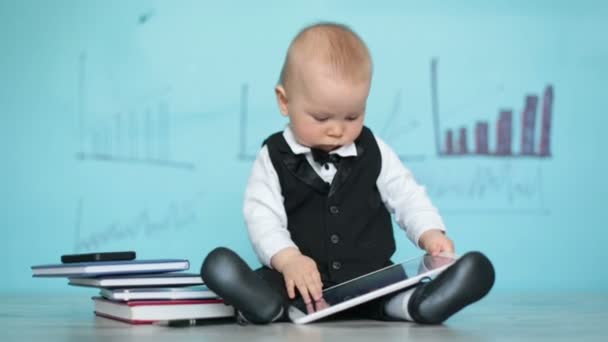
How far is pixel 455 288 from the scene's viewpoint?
116 centimetres

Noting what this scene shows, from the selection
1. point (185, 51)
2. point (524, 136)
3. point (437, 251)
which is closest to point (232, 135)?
point (185, 51)

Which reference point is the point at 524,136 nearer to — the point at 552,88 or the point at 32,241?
the point at 552,88

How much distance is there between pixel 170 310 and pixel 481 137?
1.20 m

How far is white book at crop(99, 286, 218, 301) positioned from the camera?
127cm

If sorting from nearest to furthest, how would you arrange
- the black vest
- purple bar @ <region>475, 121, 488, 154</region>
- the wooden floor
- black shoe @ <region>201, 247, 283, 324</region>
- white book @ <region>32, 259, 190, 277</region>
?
the wooden floor → black shoe @ <region>201, 247, 283, 324</region> → white book @ <region>32, 259, 190, 277</region> → the black vest → purple bar @ <region>475, 121, 488, 154</region>

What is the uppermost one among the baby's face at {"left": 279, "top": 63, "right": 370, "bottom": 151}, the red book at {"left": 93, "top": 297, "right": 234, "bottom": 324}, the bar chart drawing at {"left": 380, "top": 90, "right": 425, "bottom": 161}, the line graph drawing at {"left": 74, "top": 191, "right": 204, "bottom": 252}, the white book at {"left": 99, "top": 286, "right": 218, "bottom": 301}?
the bar chart drawing at {"left": 380, "top": 90, "right": 425, "bottom": 161}

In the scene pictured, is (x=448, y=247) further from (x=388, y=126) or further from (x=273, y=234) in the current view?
(x=388, y=126)

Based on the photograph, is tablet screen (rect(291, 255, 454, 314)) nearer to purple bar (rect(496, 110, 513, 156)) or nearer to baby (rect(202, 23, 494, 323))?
baby (rect(202, 23, 494, 323))

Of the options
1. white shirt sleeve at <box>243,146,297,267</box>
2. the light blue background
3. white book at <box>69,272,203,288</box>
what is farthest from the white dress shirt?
the light blue background

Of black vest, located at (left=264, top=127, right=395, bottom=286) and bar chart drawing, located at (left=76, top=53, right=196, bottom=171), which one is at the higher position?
bar chart drawing, located at (left=76, top=53, right=196, bottom=171)

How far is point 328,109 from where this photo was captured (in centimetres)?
134

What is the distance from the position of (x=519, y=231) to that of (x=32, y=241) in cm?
110

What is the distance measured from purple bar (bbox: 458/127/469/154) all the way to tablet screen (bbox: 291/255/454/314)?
97 cm

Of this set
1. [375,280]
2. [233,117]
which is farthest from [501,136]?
[375,280]
